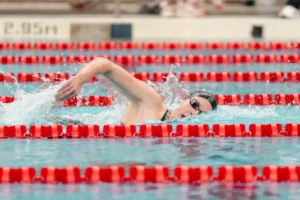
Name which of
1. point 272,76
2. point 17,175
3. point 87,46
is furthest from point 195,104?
point 87,46

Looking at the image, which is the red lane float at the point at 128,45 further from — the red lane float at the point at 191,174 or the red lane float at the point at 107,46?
the red lane float at the point at 191,174

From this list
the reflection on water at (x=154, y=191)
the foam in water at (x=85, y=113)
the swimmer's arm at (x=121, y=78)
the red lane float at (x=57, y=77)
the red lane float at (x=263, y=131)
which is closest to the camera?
the reflection on water at (x=154, y=191)

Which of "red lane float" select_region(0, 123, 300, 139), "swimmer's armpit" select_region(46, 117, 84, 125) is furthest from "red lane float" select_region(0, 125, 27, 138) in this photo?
"swimmer's armpit" select_region(46, 117, 84, 125)

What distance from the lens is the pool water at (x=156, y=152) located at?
5.07 m

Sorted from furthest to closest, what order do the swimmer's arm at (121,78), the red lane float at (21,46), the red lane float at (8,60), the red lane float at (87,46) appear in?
the red lane float at (87,46) → the red lane float at (21,46) → the red lane float at (8,60) → the swimmer's arm at (121,78)

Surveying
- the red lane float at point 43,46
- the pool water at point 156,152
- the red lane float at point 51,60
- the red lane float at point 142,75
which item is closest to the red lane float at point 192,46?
the red lane float at point 43,46

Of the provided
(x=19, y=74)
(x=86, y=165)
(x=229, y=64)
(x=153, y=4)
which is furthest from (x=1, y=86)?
(x=153, y=4)

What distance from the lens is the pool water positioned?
5.07m

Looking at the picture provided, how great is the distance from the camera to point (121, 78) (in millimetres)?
6500

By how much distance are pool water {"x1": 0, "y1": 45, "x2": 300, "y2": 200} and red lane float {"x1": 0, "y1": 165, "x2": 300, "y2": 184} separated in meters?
0.07

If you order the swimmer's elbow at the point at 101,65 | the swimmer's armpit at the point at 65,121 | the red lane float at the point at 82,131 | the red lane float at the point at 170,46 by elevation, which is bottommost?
the red lane float at the point at 82,131

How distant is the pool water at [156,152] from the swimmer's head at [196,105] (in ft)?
0.59

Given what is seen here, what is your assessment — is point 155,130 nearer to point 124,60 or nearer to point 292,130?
point 292,130

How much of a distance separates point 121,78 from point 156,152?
665mm
